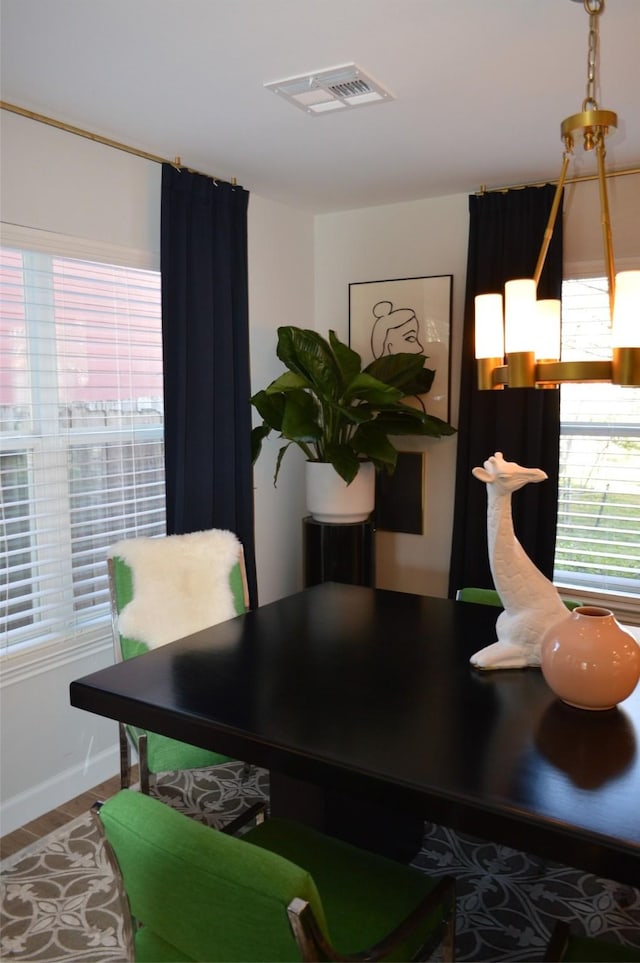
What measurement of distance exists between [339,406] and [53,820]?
6.87 ft

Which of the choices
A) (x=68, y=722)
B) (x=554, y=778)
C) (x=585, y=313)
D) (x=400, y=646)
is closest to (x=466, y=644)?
(x=400, y=646)

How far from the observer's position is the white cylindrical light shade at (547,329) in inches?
75.3

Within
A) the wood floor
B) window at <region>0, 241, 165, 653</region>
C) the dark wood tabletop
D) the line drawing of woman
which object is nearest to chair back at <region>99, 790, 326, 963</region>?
the dark wood tabletop

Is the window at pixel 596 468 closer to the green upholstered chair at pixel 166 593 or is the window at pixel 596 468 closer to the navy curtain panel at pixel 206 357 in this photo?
the navy curtain panel at pixel 206 357

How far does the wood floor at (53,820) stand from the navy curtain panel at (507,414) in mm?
1947

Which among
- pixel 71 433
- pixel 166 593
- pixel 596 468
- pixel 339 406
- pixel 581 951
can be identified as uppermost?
pixel 339 406

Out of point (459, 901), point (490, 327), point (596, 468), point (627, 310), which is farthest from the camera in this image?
point (596, 468)

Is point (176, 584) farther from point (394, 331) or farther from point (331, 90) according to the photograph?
point (394, 331)

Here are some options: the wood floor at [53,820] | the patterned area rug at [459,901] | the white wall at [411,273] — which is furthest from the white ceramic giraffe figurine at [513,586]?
the white wall at [411,273]

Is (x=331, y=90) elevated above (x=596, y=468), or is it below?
above

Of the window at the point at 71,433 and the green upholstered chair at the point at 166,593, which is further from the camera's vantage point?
the window at the point at 71,433

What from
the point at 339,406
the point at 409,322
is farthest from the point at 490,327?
the point at 409,322

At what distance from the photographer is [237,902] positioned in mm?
1185

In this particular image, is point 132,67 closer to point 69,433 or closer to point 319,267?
point 69,433
